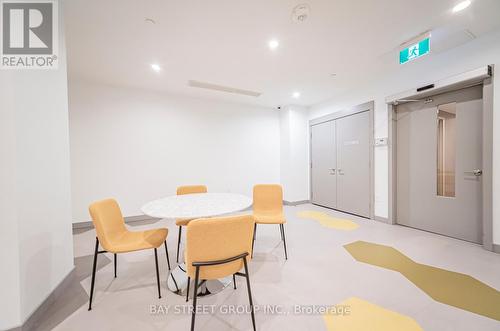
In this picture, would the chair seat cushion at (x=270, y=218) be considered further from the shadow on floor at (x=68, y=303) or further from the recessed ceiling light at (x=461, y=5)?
the recessed ceiling light at (x=461, y=5)

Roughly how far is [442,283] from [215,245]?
2.37 metres

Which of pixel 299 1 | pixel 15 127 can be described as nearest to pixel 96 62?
pixel 15 127

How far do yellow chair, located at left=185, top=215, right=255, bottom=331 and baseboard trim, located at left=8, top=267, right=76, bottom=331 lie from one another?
1.25 meters

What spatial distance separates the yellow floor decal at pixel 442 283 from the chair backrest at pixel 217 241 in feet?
6.21

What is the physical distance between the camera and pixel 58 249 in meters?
1.69

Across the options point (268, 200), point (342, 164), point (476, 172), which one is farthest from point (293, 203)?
point (476, 172)

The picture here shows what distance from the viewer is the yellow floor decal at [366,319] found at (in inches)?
52.4

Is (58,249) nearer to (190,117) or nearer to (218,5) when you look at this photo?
(218,5)

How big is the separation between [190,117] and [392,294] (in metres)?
4.62

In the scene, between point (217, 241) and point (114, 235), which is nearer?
point (217, 241)

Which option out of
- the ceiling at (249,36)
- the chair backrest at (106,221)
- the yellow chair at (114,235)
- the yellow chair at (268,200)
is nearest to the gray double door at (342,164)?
the ceiling at (249,36)

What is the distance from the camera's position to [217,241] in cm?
117

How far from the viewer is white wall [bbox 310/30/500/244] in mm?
2324

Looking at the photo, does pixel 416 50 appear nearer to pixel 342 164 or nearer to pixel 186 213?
pixel 342 164
